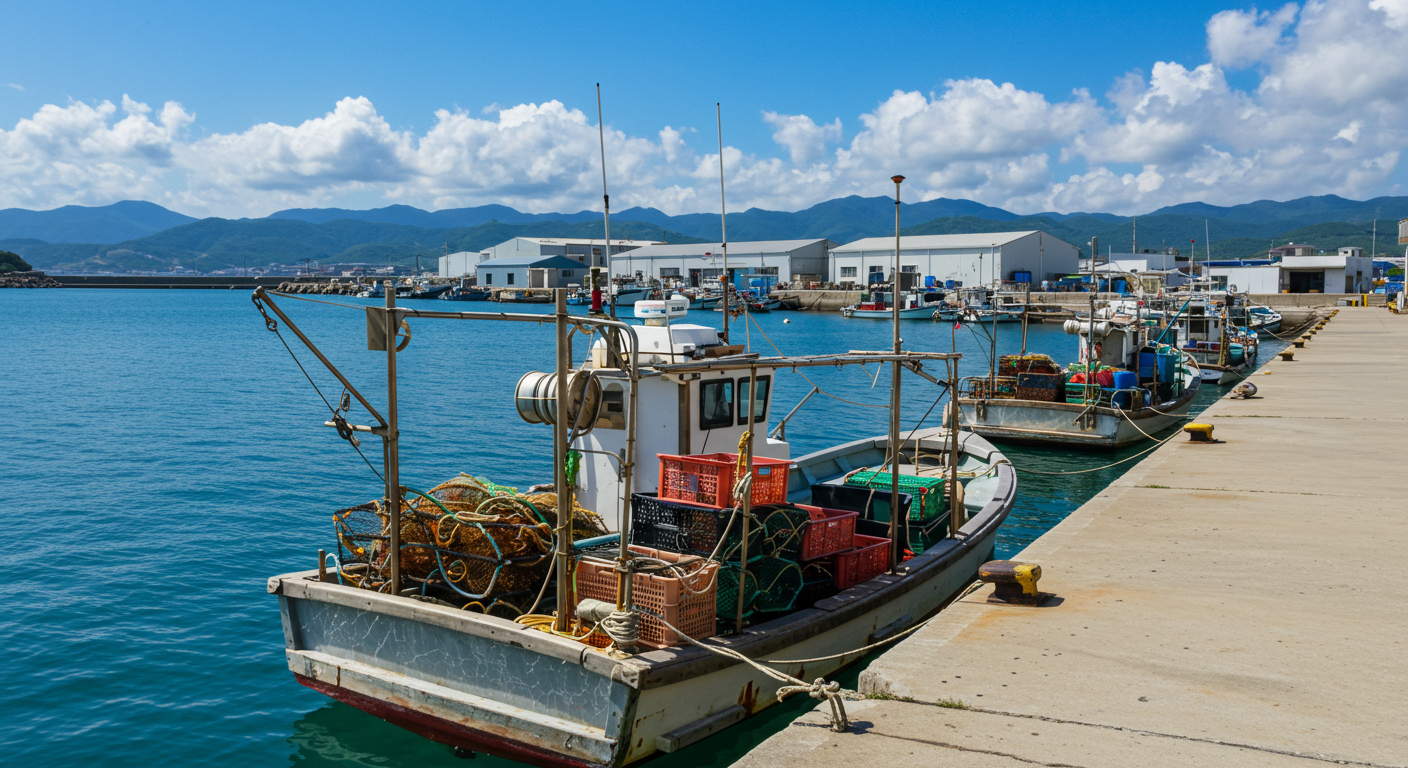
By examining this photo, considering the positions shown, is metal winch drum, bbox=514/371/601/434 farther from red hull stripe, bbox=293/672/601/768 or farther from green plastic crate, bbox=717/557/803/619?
red hull stripe, bbox=293/672/601/768

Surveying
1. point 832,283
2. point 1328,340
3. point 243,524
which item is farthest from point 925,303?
point 243,524

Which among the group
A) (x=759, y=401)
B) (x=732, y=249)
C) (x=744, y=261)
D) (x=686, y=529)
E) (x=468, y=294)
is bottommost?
(x=686, y=529)

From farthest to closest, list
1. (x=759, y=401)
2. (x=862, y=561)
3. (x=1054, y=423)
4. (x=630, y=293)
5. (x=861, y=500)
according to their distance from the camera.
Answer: (x=630, y=293) → (x=1054, y=423) → (x=759, y=401) → (x=861, y=500) → (x=862, y=561)

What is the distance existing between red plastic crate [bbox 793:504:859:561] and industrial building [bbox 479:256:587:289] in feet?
356

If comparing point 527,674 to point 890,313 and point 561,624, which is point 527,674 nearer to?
point 561,624

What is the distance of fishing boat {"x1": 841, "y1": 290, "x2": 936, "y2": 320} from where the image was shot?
246 ft

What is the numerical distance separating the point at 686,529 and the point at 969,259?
290ft

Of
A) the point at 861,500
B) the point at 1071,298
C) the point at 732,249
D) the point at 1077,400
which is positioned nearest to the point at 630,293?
the point at 732,249

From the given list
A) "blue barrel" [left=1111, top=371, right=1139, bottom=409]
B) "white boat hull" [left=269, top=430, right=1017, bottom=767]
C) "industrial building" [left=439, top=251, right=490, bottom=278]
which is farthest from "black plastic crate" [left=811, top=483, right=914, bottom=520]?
"industrial building" [left=439, top=251, right=490, bottom=278]

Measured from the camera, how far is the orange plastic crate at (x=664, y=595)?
20.7ft

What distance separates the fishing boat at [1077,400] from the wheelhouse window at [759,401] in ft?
33.5

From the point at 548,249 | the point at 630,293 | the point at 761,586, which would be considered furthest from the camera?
the point at 548,249

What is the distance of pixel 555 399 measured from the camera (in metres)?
7.08

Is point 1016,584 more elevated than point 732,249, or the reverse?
point 732,249
